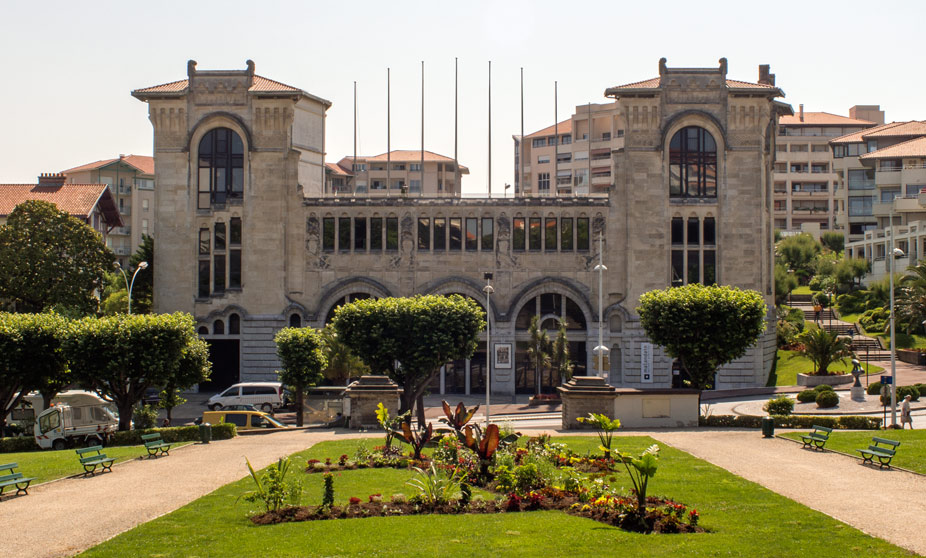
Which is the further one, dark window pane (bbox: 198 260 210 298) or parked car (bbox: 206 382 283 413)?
dark window pane (bbox: 198 260 210 298)

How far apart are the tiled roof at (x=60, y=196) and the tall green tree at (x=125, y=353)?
4406cm

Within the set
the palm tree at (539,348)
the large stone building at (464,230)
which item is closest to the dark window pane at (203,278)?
the large stone building at (464,230)

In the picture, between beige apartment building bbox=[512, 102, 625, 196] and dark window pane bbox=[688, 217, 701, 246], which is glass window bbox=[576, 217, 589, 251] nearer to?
dark window pane bbox=[688, 217, 701, 246]

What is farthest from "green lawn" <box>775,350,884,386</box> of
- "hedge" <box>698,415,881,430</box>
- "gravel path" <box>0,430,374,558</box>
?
"gravel path" <box>0,430,374,558</box>

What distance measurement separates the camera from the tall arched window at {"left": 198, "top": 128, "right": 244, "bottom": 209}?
69125 mm

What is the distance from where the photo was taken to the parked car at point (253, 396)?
5806 centimetres

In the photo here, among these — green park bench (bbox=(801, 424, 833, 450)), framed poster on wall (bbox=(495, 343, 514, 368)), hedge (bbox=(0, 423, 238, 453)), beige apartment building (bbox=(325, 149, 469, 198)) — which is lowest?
hedge (bbox=(0, 423, 238, 453))

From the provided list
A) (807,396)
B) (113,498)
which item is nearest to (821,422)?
(807,396)

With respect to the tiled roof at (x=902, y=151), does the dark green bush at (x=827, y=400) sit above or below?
below

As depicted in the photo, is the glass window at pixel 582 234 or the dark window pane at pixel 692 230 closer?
the dark window pane at pixel 692 230

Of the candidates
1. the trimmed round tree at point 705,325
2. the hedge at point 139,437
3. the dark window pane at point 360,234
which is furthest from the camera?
the dark window pane at point 360,234

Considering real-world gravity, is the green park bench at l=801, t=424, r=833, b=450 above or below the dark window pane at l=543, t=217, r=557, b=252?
below

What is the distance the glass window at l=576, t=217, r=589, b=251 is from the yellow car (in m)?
28.8

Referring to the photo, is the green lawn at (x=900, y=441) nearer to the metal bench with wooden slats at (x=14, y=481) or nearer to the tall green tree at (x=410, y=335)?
the tall green tree at (x=410, y=335)
